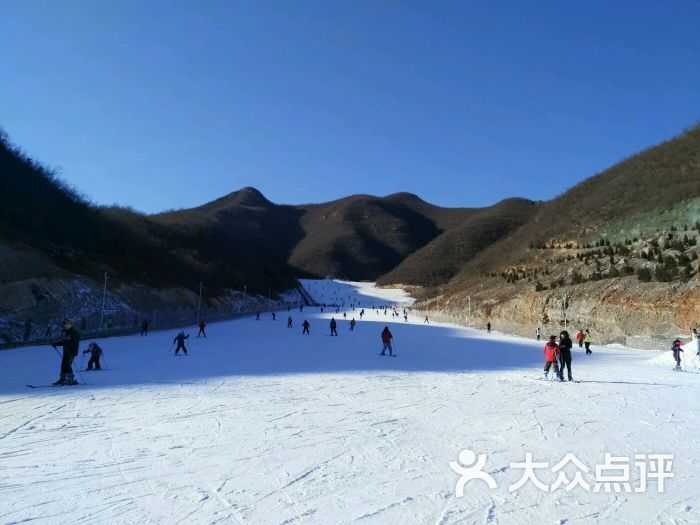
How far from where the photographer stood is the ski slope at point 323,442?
434 centimetres

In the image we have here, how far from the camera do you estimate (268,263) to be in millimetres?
118938

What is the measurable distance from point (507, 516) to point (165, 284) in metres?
49.0

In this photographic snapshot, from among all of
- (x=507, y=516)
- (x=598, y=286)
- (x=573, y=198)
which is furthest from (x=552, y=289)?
(x=573, y=198)

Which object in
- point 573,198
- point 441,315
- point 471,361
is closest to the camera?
point 471,361

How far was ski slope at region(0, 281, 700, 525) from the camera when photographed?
4344mm

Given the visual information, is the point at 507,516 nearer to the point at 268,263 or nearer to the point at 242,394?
the point at 242,394

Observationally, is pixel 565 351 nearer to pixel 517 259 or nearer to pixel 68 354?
pixel 68 354

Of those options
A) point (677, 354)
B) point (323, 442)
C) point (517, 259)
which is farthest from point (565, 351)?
point (517, 259)
